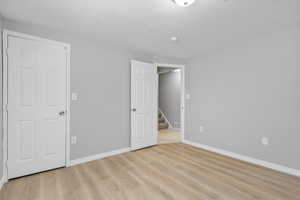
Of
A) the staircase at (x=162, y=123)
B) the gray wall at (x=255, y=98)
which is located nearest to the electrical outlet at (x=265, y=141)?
the gray wall at (x=255, y=98)

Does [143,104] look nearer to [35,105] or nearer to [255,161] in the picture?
[35,105]

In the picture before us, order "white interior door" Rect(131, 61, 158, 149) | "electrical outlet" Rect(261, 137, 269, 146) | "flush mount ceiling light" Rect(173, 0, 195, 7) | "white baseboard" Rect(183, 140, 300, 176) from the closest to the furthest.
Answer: "flush mount ceiling light" Rect(173, 0, 195, 7) < "white baseboard" Rect(183, 140, 300, 176) < "electrical outlet" Rect(261, 137, 269, 146) < "white interior door" Rect(131, 61, 158, 149)

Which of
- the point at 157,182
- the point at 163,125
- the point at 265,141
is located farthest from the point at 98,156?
the point at 163,125

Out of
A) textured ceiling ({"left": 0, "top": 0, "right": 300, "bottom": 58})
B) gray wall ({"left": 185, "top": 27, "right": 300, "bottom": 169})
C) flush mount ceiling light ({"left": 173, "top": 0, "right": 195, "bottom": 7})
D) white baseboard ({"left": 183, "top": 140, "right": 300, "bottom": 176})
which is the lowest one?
white baseboard ({"left": 183, "top": 140, "right": 300, "bottom": 176})

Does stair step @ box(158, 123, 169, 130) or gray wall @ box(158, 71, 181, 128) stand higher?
gray wall @ box(158, 71, 181, 128)

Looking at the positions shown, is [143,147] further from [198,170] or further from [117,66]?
[117,66]

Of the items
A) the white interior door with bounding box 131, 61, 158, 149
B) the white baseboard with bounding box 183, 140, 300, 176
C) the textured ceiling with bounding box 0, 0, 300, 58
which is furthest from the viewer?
the white interior door with bounding box 131, 61, 158, 149

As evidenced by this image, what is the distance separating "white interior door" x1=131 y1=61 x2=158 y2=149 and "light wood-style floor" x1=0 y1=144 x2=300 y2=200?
759 mm

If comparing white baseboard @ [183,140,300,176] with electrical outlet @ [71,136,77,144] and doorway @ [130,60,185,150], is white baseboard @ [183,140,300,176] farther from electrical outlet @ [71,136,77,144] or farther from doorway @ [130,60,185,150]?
electrical outlet @ [71,136,77,144]

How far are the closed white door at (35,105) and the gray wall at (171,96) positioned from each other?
4167mm

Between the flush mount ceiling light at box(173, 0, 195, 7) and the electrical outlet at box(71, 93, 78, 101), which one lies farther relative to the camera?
the electrical outlet at box(71, 93, 78, 101)

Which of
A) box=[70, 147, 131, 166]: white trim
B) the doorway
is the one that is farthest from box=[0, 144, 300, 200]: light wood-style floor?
the doorway

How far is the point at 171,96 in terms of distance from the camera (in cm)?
623

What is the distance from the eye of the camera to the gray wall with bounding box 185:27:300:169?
2396 mm
